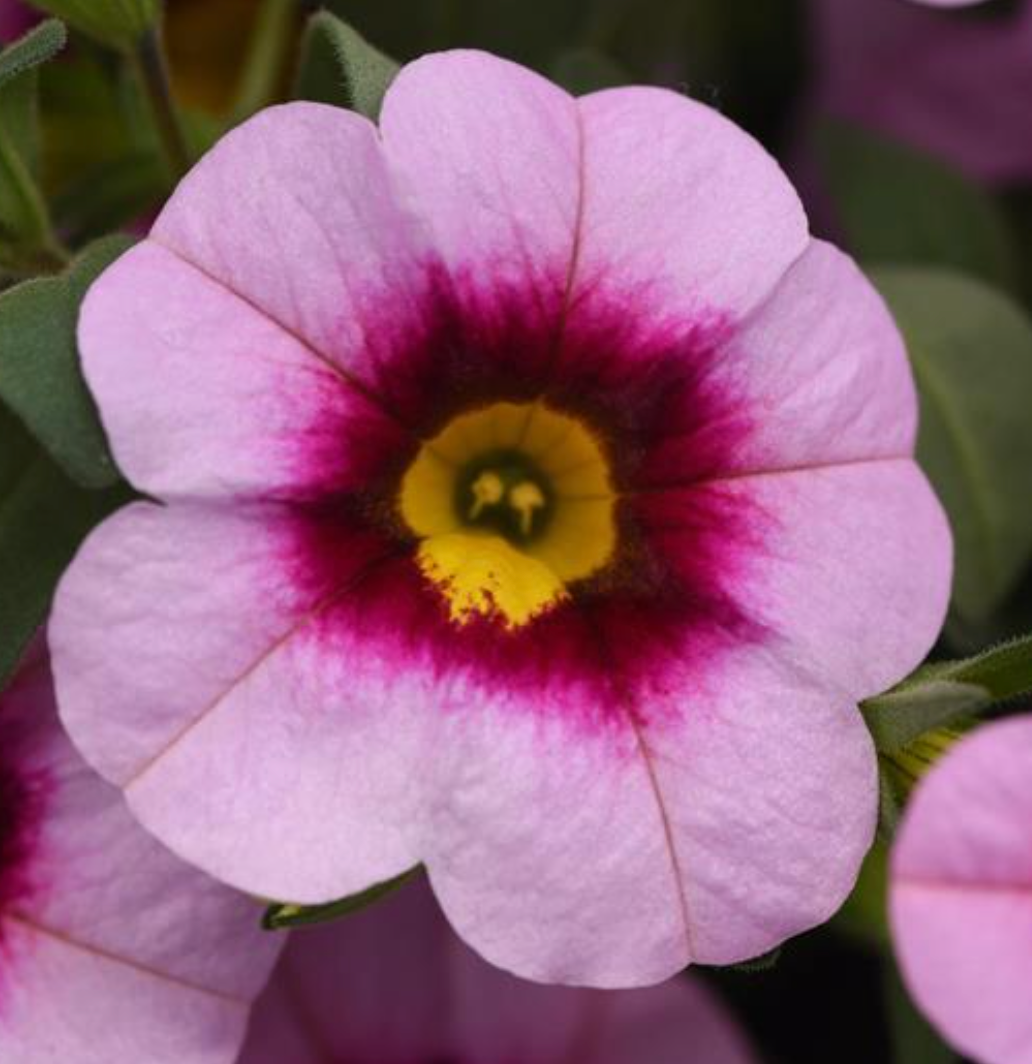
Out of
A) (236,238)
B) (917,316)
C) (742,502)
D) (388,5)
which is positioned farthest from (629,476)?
(388,5)

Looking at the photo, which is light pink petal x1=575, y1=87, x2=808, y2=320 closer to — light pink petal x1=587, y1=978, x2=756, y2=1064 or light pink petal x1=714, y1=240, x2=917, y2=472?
light pink petal x1=714, y1=240, x2=917, y2=472

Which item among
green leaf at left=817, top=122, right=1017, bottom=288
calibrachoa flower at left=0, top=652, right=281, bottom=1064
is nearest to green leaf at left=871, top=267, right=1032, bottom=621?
green leaf at left=817, top=122, right=1017, bottom=288

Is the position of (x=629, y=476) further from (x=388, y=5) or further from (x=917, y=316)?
(x=388, y=5)

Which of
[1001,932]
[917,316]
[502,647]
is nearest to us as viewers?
[1001,932]

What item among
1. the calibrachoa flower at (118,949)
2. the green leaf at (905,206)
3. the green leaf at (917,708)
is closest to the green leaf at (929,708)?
the green leaf at (917,708)

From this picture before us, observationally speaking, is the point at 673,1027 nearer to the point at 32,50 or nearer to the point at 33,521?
the point at 33,521

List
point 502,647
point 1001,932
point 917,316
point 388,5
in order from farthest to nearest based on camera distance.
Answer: point 388,5 → point 917,316 → point 502,647 → point 1001,932
